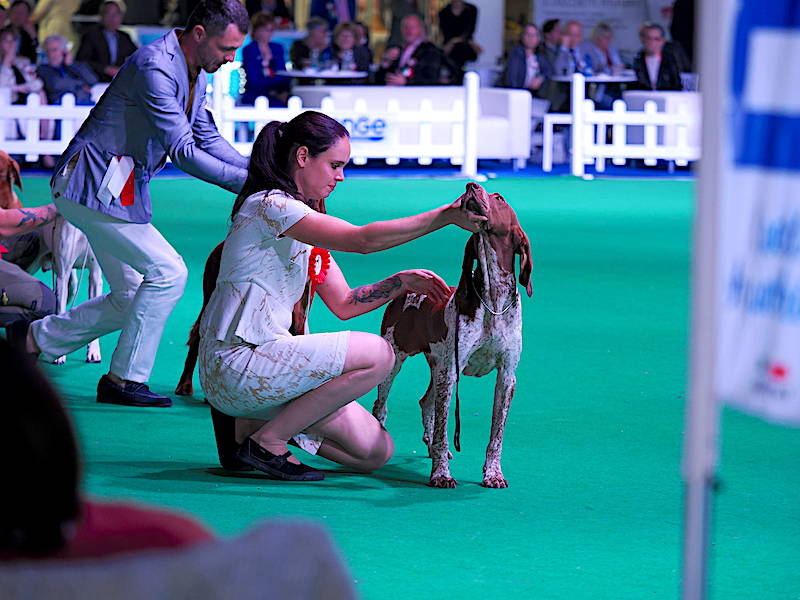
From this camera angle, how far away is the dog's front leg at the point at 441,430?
4.44 meters

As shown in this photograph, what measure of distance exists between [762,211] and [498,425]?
2.47 meters

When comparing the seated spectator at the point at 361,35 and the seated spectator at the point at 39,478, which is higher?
the seated spectator at the point at 361,35

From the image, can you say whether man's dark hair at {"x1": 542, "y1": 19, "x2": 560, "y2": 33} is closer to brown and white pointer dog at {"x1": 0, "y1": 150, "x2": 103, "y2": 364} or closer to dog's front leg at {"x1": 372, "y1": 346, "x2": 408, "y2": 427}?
brown and white pointer dog at {"x1": 0, "y1": 150, "x2": 103, "y2": 364}

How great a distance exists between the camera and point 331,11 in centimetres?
2234

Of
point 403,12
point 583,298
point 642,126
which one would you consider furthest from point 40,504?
point 403,12

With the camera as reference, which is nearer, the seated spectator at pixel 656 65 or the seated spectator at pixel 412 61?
the seated spectator at pixel 412 61

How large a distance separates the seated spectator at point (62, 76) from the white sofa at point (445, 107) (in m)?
2.56

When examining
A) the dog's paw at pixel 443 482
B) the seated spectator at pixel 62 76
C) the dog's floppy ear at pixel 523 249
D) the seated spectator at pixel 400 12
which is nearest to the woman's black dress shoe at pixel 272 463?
the dog's paw at pixel 443 482

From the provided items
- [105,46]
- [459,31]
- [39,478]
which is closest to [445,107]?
[459,31]

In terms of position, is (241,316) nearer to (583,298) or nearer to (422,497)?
(422,497)

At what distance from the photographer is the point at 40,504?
1264 mm

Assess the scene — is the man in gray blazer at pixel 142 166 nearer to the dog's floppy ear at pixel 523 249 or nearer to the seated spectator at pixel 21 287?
the seated spectator at pixel 21 287

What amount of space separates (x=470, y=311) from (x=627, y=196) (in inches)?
430

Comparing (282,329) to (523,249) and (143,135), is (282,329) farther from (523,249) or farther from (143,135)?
(143,135)
